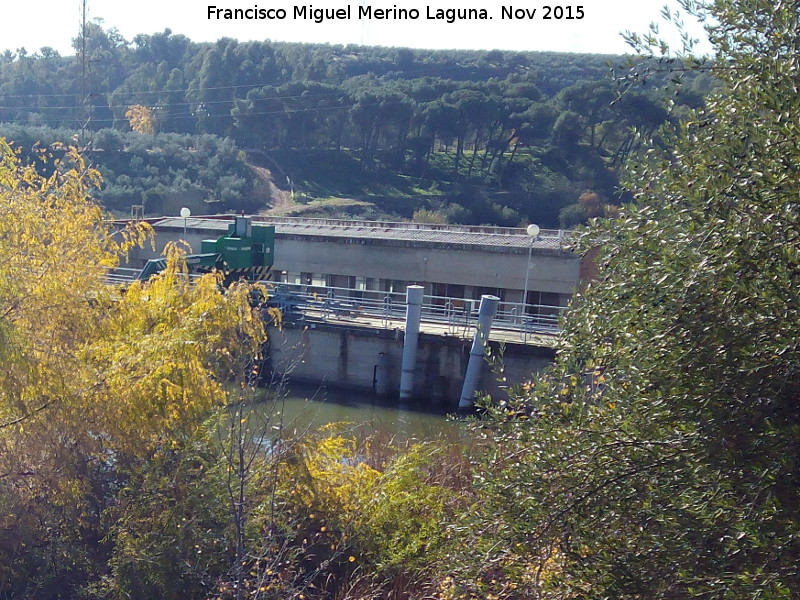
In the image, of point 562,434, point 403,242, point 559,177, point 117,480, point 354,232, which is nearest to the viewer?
point 562,434

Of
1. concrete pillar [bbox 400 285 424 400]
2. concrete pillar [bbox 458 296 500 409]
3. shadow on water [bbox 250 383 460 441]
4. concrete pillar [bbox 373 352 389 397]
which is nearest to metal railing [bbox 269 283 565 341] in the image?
concrete pillar [bbox 373 352 389 397]

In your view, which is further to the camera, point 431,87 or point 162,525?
point 431,87

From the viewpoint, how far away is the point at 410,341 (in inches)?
985

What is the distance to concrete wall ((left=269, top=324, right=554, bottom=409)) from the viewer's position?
23.9 meters

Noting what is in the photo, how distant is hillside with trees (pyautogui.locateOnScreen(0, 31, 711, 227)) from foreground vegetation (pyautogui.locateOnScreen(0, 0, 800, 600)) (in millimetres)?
30882

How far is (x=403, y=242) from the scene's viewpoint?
34062mm

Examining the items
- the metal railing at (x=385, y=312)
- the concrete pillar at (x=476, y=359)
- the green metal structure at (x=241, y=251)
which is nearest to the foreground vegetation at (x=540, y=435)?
the concrete pillar at (x=476, y=359)

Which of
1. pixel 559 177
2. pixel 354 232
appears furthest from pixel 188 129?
pixel 354 232

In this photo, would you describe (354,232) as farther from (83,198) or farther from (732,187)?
(732,187)

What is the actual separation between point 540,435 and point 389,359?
69.9ft

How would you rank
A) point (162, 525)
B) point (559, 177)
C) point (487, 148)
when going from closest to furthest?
point (162, 525), point (559, 177), point (487, 148)

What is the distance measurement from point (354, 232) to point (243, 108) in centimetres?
3762

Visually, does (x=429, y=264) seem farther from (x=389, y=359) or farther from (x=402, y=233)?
(x=389, y=359)

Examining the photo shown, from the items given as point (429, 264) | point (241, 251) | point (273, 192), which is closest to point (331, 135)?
point (273, 192)
